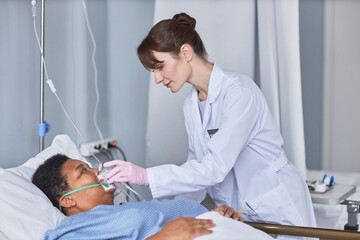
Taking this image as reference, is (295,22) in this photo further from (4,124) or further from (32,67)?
(4,124)

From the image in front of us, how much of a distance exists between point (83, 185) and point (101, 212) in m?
0.21

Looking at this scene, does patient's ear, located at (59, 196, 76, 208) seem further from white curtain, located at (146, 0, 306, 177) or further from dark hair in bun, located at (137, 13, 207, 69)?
white curtain, located at (146, 0, 306, 177)

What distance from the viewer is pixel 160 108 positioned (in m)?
2.68

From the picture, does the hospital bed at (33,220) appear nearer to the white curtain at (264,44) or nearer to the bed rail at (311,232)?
the bed rail at (311,232)

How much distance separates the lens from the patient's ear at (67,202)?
5.52 ft

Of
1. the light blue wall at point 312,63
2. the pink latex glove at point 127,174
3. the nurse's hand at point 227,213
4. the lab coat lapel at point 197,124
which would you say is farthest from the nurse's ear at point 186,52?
the light blue wall at point 312,63

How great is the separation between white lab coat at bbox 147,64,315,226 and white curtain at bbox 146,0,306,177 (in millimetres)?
657

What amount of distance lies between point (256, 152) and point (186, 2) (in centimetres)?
109

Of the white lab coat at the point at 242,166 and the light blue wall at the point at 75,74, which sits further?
the light blue wall at the point at 75,74

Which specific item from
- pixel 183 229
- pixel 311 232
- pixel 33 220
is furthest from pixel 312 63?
pixel 33 220

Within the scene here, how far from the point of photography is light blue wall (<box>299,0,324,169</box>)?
13.9ft

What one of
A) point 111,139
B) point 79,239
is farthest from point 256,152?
point 111,139

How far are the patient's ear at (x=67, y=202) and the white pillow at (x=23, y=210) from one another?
1.8 inches

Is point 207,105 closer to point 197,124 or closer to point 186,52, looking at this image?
Result: point 197,124
